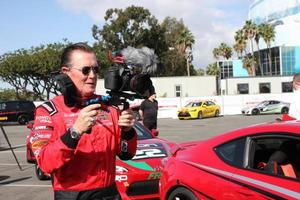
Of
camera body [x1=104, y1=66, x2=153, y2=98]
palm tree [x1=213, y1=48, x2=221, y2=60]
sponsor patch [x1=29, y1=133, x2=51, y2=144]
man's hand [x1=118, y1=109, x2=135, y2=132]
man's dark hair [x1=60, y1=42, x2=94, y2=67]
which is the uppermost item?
palm tree [x1=213, y1=48, x2=221, y2=60]

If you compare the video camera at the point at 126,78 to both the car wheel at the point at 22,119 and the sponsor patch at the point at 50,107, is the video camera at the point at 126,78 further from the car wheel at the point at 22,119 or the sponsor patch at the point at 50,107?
the car wheel at the point at 22,119

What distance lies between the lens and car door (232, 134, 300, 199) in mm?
4367

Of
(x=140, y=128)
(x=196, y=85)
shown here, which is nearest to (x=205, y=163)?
(x=140, y=128)

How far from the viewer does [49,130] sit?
2.92 metres

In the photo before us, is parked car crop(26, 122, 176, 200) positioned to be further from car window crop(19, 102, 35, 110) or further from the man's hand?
car window crop(19, 102, 35, 110)

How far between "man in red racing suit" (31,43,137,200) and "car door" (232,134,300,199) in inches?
76.5

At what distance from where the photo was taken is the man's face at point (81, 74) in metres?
2.88

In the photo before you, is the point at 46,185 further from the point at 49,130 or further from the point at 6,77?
the point at 6,77

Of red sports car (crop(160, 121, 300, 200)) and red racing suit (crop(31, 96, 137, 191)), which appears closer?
red racing suit (crop(31, 96, 137, 191))

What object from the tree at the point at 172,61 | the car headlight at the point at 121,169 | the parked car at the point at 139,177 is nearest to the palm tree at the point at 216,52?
the tree at the point at 172,61

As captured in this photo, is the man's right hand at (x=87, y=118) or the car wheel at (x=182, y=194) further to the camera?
the car wheel at (x=182, y=194)

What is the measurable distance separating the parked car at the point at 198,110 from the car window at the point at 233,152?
105 ft

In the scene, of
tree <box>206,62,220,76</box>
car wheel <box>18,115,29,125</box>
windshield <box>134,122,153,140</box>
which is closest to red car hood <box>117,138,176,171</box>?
windshield <box>134,122,153,140</box>

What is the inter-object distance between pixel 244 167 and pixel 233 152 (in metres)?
0.29
